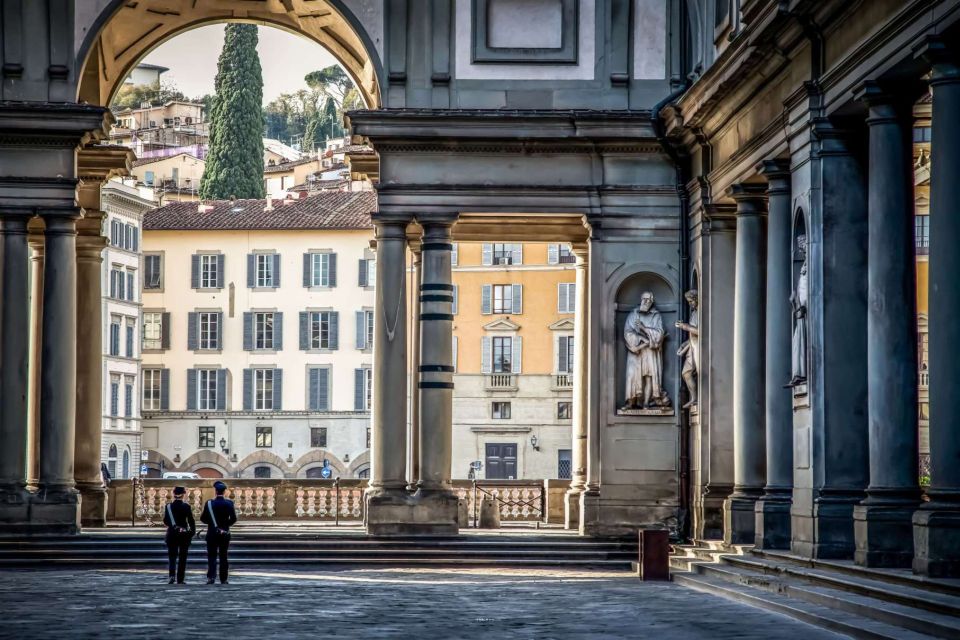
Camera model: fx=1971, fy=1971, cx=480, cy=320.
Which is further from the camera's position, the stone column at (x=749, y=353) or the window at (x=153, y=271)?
the window at (x=153, y=271)

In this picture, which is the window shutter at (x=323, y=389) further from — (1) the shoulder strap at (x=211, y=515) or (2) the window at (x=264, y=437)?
(1) the shoulder strap at (x=211, y=515)

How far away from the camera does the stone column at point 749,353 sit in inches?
1185

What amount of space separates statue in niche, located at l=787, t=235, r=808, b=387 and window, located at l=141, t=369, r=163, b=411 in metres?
75.2

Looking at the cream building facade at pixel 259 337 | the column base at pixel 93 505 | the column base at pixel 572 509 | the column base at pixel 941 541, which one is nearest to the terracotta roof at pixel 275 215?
the cream building facade at pixel 259 337

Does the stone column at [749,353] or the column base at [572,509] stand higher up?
the stone column at [749,353]

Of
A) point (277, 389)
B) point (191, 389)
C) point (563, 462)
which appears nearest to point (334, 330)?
point (277, 389)

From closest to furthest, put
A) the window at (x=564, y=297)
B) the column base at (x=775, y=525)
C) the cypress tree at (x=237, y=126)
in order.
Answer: the column base at (x=775, y=525)
the window at (x=564, y=297)
the cypress tree at (x=237, y=126)

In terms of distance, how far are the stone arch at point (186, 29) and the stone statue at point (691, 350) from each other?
667 cm

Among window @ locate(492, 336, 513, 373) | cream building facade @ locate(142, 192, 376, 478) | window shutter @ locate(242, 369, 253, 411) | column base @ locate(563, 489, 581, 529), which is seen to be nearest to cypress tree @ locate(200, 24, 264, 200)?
cream building facade @ locate(142, 192, 376, 478)

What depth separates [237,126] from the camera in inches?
4616

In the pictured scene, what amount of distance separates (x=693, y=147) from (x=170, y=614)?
50.6ft

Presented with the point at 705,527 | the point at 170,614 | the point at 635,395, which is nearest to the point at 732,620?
the point at 170,614

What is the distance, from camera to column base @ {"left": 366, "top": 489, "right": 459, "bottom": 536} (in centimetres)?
3344

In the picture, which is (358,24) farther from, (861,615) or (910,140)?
(861,615)
